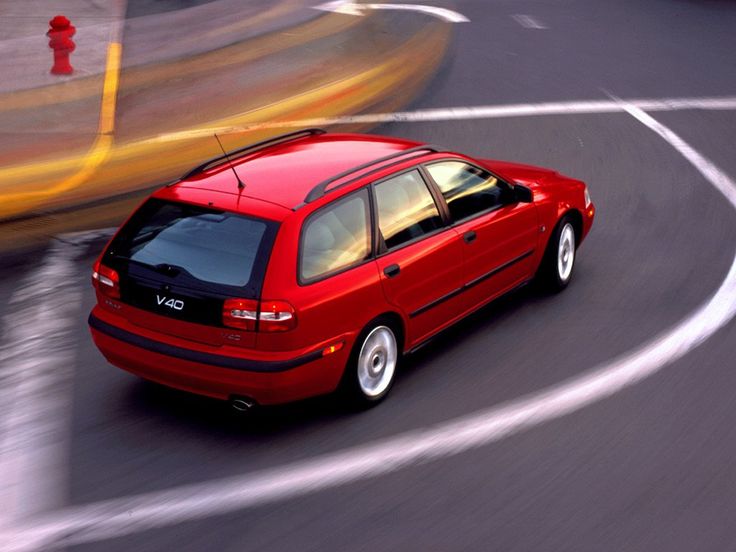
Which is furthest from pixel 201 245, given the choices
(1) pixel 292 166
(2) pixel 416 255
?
(2) pixel 416 255

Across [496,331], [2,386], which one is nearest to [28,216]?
[2,386]

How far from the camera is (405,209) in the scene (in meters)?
7.19

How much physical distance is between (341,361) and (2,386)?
7.41 feet

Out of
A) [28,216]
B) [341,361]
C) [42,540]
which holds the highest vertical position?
[341,361]

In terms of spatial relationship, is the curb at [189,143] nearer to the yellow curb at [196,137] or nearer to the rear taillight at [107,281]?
the yellow curb at [196,137]

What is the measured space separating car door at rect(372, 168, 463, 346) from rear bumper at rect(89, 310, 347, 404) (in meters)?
Answer: 0.72

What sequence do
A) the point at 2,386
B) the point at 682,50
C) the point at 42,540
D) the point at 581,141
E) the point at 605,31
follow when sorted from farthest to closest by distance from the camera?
the point at 605,31
the point at 682,50
the point at 581,141
the point at 2,386
the point at 42,540

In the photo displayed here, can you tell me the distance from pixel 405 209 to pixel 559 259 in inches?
79.1

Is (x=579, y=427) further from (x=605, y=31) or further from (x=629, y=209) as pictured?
(x=605, y=31)

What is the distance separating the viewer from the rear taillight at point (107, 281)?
21.9ft

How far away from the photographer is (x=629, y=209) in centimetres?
1084

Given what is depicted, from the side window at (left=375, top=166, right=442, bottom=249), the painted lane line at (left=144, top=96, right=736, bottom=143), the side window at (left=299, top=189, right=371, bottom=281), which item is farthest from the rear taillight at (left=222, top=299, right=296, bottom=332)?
the painted lane line at (left=144, top=96, right=736, bottom=143)

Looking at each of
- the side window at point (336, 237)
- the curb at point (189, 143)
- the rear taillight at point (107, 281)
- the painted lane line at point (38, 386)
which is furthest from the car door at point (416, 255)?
the curb at point (189, 143)

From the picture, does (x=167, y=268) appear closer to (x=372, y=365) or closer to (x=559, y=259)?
(x=372, y=365)
